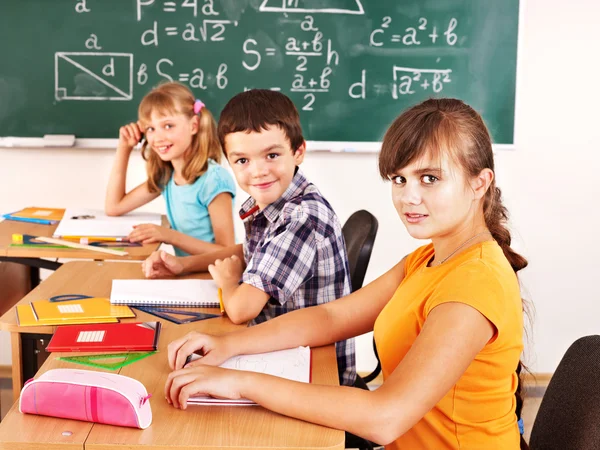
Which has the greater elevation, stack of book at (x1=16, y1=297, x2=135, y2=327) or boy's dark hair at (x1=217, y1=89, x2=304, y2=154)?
boy's dark hair at (x1=217, y1=89, x2=304, y2=154)

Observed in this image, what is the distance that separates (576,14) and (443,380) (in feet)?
9.34

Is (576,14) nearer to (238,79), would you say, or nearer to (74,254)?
(238,79)

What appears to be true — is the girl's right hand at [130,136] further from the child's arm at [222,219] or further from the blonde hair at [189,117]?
the child's arm at [222,219]

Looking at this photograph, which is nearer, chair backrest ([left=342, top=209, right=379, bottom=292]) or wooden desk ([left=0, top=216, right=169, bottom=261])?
chair backrest ([left=342, top=209, right=379, bottom=292])

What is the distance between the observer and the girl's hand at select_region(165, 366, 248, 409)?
1238mm

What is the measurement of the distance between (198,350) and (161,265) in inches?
29.2

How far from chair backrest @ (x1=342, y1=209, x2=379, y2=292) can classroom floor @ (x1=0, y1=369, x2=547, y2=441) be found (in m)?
1.45

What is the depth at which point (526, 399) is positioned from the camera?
360 centimetres

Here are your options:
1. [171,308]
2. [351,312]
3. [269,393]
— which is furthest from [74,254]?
[269,393]

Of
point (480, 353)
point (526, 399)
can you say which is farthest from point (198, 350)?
point (526, 399)

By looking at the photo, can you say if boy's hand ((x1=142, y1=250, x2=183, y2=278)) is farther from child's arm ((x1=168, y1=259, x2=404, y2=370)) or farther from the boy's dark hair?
child's arm ((x1=168, y1=259, x2=404, y2=370))

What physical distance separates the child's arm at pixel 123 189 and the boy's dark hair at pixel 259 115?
1.25m

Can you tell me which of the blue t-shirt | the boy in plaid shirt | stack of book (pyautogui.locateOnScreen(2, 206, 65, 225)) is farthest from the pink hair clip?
the boy in plaid shirt

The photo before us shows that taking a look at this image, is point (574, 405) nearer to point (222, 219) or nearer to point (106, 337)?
point (106, 337)
